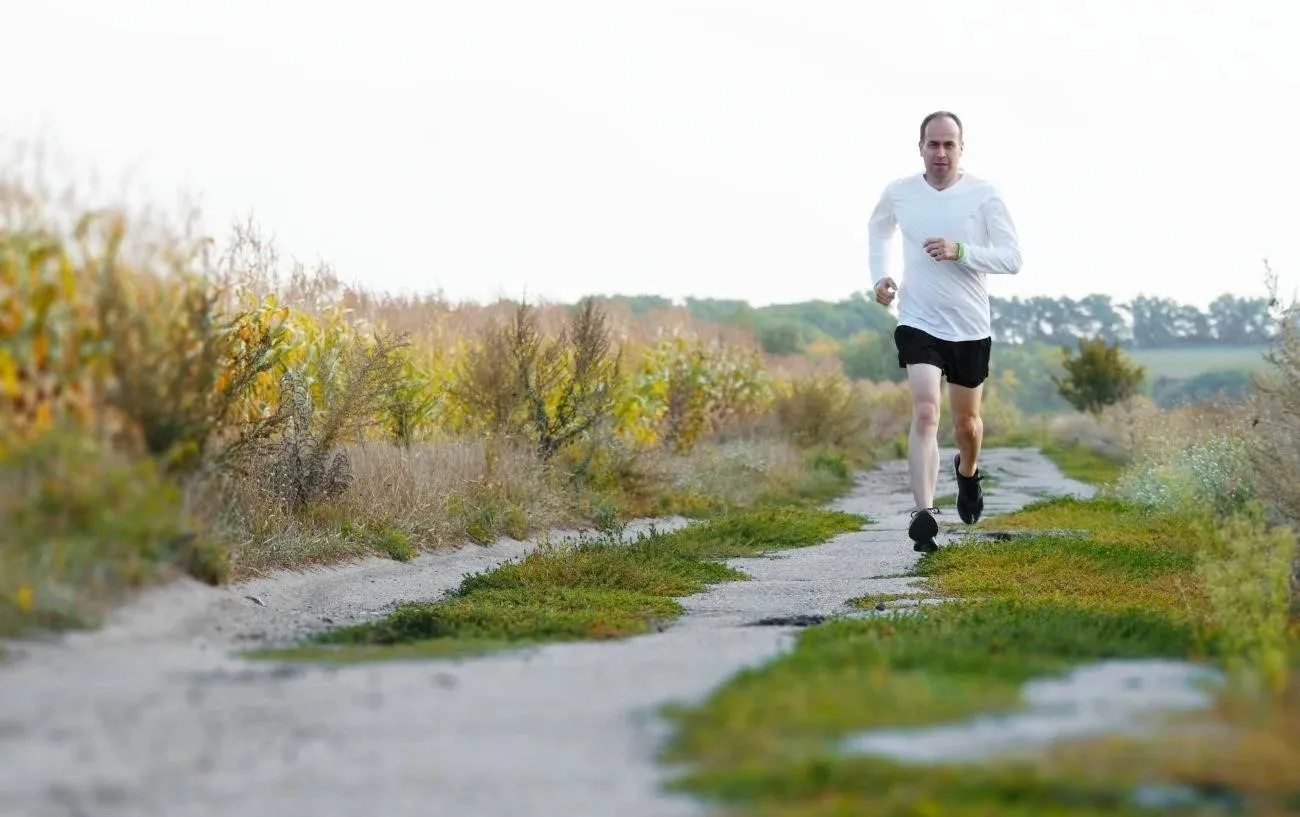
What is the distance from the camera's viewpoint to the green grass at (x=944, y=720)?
3602 millimetres

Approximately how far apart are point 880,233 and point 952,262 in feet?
2.08

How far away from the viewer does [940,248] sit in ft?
33.8

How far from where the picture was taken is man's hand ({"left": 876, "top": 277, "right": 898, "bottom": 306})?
1064 centimetres

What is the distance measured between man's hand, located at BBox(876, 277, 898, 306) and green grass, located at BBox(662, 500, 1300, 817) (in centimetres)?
311

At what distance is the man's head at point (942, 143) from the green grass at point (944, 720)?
3.89 meters

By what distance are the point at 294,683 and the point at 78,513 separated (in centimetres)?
107

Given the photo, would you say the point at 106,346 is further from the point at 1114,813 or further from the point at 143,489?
the point at 1114,813

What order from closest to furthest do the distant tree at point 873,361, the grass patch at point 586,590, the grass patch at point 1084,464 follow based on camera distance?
the grass patch at point 586,590, the grass patch at point 1084,464, the distant tree at point 873,361

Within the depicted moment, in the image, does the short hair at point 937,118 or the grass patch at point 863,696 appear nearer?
the grass patch at point 863,696

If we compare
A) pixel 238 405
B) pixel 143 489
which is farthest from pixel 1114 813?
pixel 238 405

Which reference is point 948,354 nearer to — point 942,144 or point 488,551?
point 942,144

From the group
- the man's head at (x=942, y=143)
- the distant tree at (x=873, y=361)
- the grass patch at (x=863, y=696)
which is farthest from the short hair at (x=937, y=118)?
the distant tree at (x=873, y=361)

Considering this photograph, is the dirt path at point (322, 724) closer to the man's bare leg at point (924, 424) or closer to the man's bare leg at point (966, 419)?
the man's bare leg at point (924, 424)

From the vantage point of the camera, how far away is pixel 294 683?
4.91 metres
